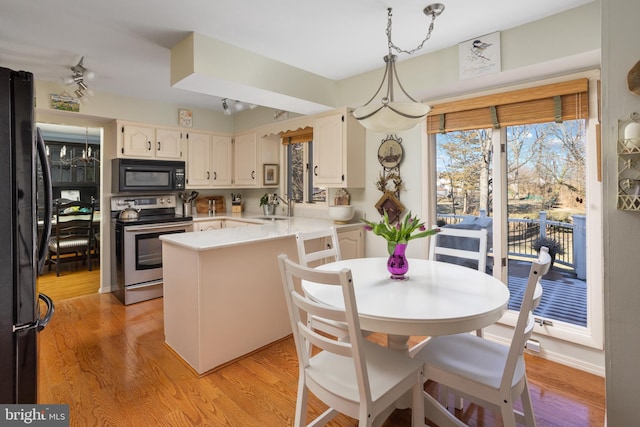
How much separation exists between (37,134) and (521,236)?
315 cm

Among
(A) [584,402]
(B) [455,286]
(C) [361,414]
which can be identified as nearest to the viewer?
(C) [361,414]

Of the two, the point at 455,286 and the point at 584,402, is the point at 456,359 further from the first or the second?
the point at 584,402

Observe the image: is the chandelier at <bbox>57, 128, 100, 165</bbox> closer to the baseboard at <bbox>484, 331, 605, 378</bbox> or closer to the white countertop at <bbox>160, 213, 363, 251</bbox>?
the white countertop at <bbox>160, 213, 363, 251</bbox>

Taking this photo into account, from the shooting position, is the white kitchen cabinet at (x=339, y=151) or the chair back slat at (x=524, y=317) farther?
the white kitchen cabinet at (x=339, y=151)

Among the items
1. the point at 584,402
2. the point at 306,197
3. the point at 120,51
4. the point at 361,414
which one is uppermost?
the point at 120,51

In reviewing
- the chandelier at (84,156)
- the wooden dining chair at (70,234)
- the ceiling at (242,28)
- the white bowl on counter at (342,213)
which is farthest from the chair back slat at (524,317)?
the chandelier at (84,156)

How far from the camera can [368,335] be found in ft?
9.09

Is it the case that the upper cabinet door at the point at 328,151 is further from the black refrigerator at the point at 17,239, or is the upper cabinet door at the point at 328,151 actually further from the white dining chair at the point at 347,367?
the black refrigerator at the point at 17,239

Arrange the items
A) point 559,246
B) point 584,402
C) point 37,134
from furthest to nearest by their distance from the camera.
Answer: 1. point 559,246
2. point 584,402
3. point 37,134

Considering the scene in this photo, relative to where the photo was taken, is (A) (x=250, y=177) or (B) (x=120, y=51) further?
(A) (x=250, y=177)

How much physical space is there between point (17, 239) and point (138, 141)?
2.99 meters

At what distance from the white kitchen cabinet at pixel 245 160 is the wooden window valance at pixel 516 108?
7.77ft

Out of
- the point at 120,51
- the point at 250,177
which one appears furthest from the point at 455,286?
the point at 250,177

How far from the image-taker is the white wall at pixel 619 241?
3.78ft
